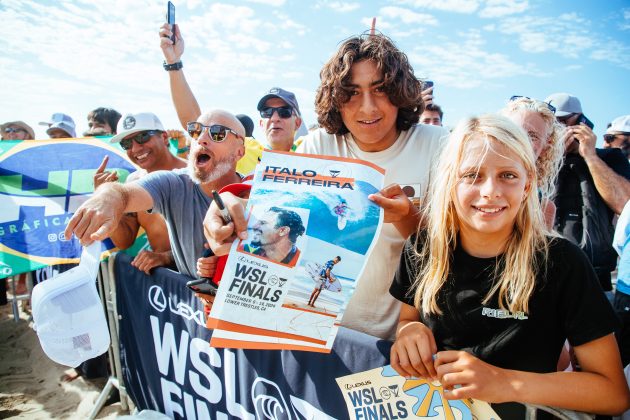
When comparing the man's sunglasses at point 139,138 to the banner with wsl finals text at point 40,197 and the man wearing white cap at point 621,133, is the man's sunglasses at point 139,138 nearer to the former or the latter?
the banner with wsl finals text at point 40,197

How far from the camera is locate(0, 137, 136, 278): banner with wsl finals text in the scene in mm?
3250

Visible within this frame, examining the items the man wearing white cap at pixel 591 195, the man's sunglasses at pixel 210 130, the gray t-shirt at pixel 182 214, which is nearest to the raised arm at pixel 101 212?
the gray t-shirt at pixel 182 214

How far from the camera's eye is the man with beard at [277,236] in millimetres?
1336

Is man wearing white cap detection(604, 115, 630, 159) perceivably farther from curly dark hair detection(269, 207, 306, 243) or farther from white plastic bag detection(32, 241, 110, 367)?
white plastic bag detection(32, 241, 110, 367)

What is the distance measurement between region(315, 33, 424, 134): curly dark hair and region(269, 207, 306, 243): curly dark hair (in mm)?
722

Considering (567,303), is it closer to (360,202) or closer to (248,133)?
A: (360,202)

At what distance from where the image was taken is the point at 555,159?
2.02m

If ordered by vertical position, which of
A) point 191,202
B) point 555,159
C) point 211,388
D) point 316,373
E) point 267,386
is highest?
point 555,159

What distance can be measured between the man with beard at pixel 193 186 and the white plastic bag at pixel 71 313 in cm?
42

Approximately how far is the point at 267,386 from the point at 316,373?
0.35 m

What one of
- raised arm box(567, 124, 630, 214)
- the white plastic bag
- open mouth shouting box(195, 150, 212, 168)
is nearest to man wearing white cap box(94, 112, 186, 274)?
open mouth shouting box(195, 150, 212, 168)

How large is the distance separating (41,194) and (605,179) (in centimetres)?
481

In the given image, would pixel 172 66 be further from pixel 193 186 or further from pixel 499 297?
pixel 499 297

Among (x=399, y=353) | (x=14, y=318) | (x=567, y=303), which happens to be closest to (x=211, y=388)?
(x=399, y=353)
